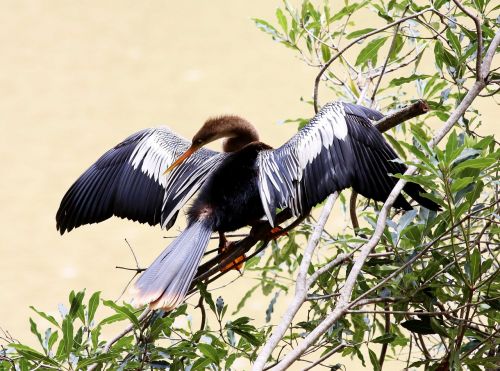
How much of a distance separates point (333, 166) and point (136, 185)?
57cm

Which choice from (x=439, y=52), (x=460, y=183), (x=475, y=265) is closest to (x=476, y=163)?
(x=460, y=183)

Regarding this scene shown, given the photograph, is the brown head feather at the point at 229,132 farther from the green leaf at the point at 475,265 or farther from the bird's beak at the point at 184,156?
the green leaf at the point at 475,265

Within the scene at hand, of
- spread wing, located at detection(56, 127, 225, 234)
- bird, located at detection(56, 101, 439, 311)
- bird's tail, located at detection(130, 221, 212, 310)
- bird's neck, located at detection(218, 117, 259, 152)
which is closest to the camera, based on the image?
bird's tail, located at detection(130, 221, 212, 310)

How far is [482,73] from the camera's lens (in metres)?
1.52

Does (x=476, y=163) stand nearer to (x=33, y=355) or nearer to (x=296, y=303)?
(x=296, y=303)

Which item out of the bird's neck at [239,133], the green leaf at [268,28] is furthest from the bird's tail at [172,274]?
the green leaf at [268,28]

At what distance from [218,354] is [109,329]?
3.47 meters

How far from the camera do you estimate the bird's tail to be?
1.44 metres

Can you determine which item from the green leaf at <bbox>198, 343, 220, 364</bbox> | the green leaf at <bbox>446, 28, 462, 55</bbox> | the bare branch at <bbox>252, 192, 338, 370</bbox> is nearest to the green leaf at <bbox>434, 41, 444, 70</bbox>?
the green leaf at <bbox>446, 28, 462, 55</bbox>

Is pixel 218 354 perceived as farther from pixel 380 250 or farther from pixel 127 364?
pixel 380 250

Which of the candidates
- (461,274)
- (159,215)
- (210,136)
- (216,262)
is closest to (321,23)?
(210,136)

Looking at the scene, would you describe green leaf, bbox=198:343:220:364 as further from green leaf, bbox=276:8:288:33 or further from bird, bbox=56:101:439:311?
green leaf, bbox=276:8:288:33

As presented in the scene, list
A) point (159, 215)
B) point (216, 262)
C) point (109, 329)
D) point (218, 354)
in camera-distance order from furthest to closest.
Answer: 1. point (109, 329)
2. point (159, 215)
3. point (216, 262)
4. point (218, 354)

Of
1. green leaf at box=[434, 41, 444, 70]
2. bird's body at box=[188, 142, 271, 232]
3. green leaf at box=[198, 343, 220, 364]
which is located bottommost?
green leaf at box=[198, 343, 220, 364]
